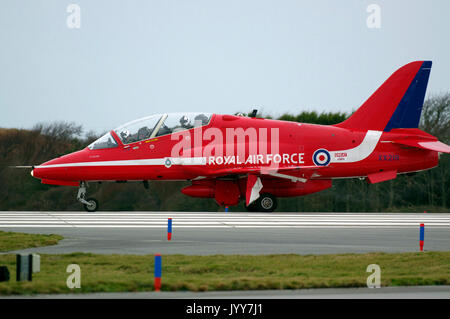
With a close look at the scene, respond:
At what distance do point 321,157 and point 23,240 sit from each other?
1271cm

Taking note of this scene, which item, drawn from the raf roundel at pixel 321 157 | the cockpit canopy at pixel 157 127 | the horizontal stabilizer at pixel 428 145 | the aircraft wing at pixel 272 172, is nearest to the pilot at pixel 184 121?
the cockpit canopy at pixel 157 127

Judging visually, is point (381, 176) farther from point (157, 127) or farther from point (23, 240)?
point (23, 240)

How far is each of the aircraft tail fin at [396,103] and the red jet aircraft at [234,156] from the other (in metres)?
0.45

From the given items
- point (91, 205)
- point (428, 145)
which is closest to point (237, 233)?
point (91, 205)

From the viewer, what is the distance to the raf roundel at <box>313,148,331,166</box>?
76.9ft

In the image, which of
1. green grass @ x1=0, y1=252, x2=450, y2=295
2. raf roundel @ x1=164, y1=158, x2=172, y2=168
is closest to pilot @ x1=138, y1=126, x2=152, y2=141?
raf roundel @ x1=164, y1=158, x2=172, y2=168

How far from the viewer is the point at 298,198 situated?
29797 millimetres

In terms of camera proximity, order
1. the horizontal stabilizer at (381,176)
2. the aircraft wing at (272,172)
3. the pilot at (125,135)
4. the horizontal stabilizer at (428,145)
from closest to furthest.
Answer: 1. the aircraft wing at (272,172)
2. the horizontal stabilizer at (428,145)
3. the pilot at (125,135)
4. the horizontal stabilizer at (381,176)

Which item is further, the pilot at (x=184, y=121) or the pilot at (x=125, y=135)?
the pilot at (x=125, y=135)

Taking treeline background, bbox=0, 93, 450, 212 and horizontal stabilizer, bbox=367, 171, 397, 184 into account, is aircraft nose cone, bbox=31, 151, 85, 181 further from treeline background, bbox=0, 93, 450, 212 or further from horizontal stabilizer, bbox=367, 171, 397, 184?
A: horizontal stabilizer, bbox=367, 171, 397, 184

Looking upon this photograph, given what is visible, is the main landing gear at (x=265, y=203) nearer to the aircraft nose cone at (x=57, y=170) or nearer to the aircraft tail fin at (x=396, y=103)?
the aircraft tail fin at (x=396, y=103)

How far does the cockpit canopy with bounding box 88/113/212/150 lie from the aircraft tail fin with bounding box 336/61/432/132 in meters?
6.07

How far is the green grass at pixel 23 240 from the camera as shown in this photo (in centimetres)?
1289
